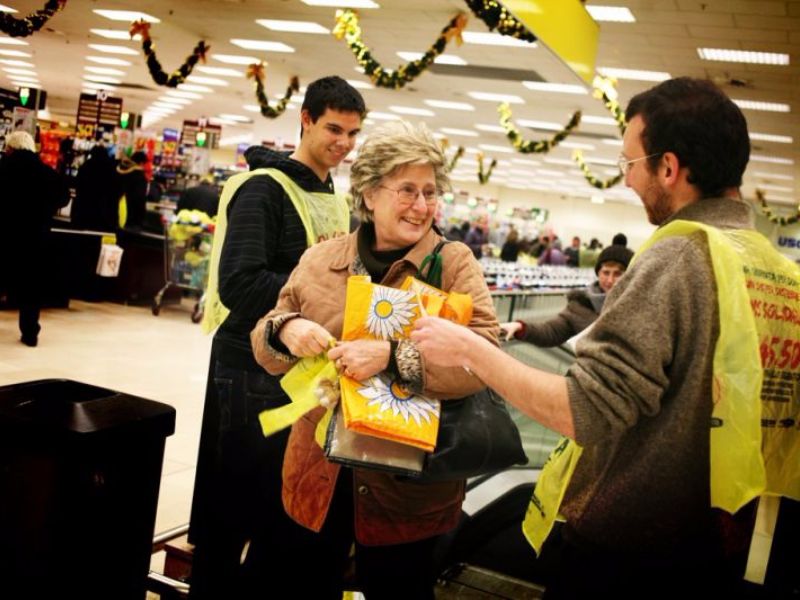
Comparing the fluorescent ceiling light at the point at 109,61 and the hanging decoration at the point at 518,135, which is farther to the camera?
the fluorescent ceiling light at the point at 109,61

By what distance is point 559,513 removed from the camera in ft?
5.19

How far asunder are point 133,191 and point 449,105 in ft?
31.8

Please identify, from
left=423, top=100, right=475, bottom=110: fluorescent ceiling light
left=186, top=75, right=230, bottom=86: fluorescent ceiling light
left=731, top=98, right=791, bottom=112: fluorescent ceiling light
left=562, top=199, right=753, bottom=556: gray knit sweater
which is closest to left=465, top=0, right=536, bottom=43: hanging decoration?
left=562, top=199, right=753, bottom=556: gray knit sweater

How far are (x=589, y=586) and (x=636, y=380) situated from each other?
0.48m

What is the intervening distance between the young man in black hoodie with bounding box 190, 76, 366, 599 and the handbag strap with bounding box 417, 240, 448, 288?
60cm

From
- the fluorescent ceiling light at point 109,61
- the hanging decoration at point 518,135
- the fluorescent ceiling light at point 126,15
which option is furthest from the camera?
the fluorescent ceiling light at point 109,61

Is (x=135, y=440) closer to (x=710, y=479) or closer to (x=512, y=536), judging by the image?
(x=710, y=479)

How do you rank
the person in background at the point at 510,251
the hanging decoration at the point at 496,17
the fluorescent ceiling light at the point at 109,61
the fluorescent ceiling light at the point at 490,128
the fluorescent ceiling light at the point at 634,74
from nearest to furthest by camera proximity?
the hanging decoration at the point at 496,17 → the fluorescent ceiling light at the point at 634,74 → the person in background at the point at 510,251 → the fluorescent ceiling light at the point at 109,61 → the fluorescent ceiling light at the point at 490,128

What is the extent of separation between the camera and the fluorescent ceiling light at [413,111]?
19703mm

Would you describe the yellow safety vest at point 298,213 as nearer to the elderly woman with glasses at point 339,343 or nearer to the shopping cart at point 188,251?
the elderly woman with glasses at point 339,343

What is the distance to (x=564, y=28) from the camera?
189 inches

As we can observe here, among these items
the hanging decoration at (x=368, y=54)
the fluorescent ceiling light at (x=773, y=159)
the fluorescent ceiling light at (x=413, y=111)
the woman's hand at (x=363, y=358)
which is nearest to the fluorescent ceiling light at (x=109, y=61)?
the fluorescent ceiling light at (x=413, y=111)

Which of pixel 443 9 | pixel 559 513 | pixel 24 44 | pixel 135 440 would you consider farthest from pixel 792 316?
pixel 24 44

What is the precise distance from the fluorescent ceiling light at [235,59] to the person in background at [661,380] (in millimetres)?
15867
